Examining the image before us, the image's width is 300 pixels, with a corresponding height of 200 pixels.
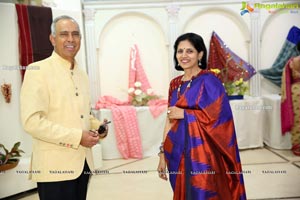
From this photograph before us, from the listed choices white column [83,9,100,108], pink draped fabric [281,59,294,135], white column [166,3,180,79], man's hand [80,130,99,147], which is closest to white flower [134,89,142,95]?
white column [83,9,100,108]

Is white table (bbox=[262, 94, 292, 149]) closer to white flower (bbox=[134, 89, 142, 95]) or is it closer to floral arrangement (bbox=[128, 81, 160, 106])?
floral arrangement (bbox=[128, 81, 160, 106])

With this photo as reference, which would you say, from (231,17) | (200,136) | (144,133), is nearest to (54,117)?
(200,136)

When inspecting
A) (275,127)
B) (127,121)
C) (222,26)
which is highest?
(222,26)

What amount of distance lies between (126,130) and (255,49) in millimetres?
2200

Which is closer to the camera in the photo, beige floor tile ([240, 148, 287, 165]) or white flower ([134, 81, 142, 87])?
beige floor tile ([240, 148, 287, 165])

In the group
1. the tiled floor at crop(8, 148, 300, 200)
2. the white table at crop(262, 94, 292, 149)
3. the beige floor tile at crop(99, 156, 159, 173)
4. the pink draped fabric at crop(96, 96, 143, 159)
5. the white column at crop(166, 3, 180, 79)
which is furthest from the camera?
the white column at crop(166, 3, 180, 79)

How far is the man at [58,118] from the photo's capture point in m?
1.37

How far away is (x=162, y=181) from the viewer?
321 cm

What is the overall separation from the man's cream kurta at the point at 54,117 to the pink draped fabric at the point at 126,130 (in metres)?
2.31

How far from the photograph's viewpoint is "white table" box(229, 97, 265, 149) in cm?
404

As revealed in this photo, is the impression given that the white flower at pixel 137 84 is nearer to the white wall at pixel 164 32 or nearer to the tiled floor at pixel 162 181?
the white wall at pixel 164 32

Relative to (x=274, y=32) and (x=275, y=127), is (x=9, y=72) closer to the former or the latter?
(x=275, y=127)

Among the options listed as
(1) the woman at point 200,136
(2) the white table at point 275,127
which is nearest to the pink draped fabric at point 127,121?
(2) the white table at point 275,127

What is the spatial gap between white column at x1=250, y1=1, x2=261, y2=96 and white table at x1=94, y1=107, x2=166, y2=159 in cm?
149
